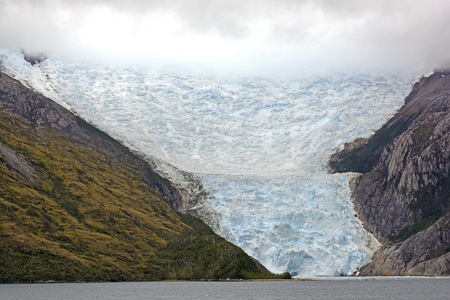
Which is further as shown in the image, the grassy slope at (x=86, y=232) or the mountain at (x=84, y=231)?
the mountain at (x=84, y=231)

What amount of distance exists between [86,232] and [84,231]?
0.67m

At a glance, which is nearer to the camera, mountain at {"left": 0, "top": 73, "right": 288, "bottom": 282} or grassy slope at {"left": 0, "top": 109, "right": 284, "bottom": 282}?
grassy slope at {"left": 0, "top": 109, "right": 284, "bottom": 282}

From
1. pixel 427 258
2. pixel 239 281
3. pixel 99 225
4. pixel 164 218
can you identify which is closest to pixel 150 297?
pixel 239 281

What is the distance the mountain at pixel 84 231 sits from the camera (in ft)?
447

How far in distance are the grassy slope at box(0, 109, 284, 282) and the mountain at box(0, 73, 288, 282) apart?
10.1 inches

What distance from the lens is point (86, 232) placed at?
15688cm

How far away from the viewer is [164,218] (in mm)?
191250

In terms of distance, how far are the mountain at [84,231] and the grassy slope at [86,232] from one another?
0.26 meters

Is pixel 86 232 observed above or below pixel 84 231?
below

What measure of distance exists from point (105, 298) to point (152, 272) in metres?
57.0

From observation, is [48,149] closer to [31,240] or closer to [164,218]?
[164,218]

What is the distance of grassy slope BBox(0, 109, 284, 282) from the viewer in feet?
447

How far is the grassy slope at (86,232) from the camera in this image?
13612cm

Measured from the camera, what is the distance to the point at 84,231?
156875 mm
